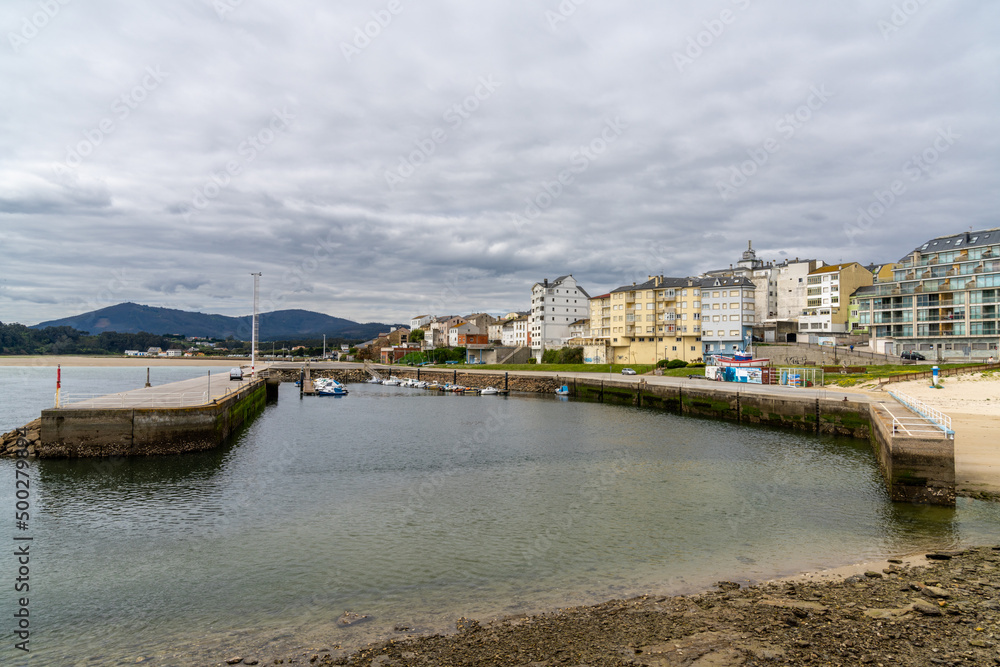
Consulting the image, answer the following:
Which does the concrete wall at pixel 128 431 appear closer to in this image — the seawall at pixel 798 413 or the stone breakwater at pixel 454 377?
the seawall at pixel 798 413

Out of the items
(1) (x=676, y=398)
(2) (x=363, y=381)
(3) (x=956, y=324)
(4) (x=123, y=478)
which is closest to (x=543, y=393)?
(1) (x=676, y=398)

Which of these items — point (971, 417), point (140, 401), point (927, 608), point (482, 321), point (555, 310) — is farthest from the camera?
point (482, 321)

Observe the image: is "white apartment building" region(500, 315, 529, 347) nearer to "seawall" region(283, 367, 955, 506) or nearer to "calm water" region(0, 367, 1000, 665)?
"seawall" region(283, 367, 955, 506)

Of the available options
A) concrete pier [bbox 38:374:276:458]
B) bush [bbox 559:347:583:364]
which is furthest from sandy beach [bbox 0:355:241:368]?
concrete pier [bbox 38:374:276:458]

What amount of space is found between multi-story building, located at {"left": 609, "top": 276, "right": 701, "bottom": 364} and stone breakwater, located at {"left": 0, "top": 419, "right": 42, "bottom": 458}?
84.4 metres

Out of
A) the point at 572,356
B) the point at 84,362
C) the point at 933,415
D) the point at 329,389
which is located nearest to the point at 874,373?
the point at 933,415

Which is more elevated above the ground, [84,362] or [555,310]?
[555,310]

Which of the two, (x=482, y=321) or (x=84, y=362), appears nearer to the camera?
(x=84, y=362)

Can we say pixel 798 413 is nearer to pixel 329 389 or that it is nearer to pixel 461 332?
pixel 329 389

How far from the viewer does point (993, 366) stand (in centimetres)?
4897

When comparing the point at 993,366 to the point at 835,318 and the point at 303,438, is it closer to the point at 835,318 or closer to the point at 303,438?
the point at 835,318

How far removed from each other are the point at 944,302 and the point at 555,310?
2858 inches

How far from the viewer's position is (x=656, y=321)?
3706 inches

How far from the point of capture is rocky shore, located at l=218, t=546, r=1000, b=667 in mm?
8594
